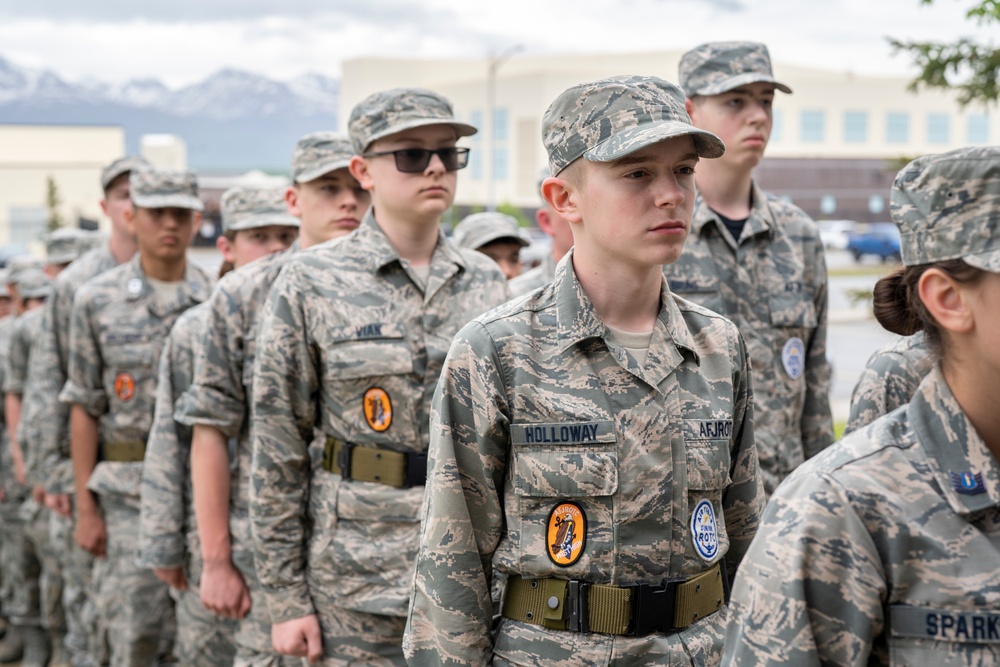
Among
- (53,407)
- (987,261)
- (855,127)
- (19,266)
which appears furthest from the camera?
(855,127)

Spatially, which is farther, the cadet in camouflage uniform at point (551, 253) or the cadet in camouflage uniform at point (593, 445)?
the cadet in camouflage uniform at point (551, 253)

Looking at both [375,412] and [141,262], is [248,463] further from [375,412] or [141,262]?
[141,262]

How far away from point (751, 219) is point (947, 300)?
2.59m

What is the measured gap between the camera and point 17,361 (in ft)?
29.1

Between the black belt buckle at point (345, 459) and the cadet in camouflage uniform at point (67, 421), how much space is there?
3245mm

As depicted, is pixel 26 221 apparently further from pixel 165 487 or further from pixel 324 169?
pixel 324 169

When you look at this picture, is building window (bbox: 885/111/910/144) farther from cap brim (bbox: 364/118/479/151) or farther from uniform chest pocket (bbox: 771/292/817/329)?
cap brim (bbox: 364/118/479/151)

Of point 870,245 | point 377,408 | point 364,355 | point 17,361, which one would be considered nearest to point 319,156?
point 364,355

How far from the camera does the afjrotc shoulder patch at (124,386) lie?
6.39 m

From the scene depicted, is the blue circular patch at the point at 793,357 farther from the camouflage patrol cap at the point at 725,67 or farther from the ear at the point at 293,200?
the ear at the point at 293,200

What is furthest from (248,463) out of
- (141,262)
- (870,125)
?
(870,125)

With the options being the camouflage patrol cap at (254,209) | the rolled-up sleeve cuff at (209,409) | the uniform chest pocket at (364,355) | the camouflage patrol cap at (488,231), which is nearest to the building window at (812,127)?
the camouflage patrol cap at (488,231)

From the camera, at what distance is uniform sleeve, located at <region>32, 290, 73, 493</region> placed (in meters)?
7.02

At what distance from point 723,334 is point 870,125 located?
70262 mm
